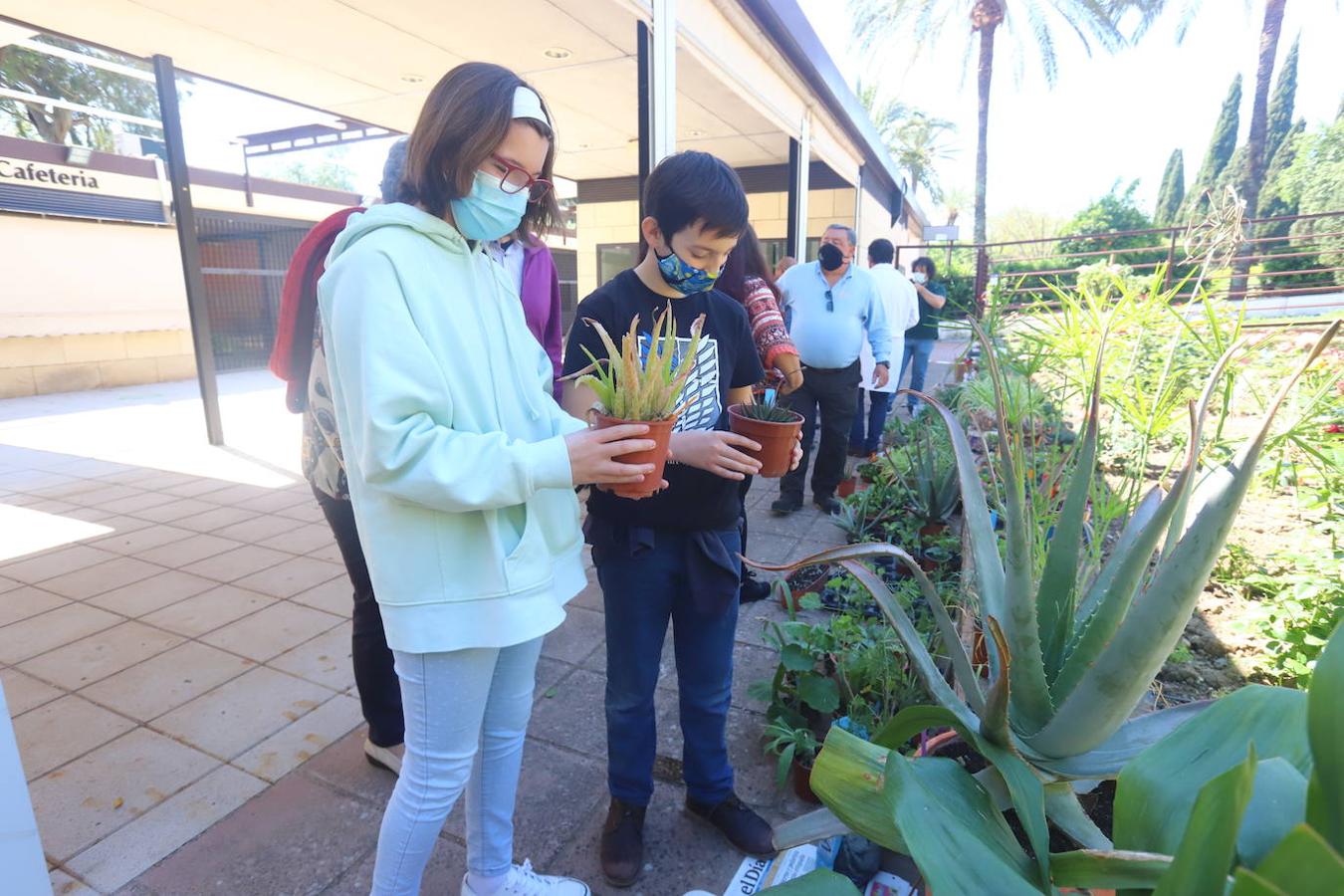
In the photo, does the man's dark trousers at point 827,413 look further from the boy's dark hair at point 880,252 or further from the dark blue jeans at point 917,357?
the dark blue jeans at point 917,357

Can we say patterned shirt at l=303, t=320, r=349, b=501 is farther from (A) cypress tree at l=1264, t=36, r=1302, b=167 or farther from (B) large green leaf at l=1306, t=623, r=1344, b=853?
(A) cypress tree at l=1264, t=36, r=1302, b=167

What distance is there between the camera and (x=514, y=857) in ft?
6.28

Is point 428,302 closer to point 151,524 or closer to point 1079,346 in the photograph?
point 1079,346

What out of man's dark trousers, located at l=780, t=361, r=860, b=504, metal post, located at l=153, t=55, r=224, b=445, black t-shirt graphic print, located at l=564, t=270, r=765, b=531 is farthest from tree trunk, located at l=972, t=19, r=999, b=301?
black t-shirt graphic print, located at l=564, t=270, r=765, b=531

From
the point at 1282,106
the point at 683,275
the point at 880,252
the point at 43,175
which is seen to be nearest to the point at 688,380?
the point at 683,275

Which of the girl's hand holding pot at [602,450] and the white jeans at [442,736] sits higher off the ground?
the girl's hand holding pot at [602,450]

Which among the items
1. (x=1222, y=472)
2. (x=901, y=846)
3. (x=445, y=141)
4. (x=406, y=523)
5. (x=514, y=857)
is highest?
(x=445, y=141)

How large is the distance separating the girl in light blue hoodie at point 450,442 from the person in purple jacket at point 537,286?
1154 millimetres

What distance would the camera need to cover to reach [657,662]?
1.83 meters

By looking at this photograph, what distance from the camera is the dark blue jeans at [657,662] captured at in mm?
1748

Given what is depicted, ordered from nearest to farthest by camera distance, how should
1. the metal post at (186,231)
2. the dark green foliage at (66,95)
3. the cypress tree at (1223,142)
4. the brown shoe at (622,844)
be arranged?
1. the brown shoe at (622,844)
2. the metal post at (186,231)
3. the dark green foliage at (66,95)
4. the cypress tree at (1223,142)

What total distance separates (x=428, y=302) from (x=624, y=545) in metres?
0.78

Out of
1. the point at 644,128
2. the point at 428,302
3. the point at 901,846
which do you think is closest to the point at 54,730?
the point at 428,302

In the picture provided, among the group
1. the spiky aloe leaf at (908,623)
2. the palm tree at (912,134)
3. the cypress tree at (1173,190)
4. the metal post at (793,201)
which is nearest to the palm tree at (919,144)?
the palm tree at (912,134)
